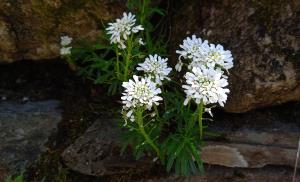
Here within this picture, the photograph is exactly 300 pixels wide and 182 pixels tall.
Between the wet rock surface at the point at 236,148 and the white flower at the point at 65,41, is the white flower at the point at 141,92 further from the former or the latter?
the white flower at the point at 65,41

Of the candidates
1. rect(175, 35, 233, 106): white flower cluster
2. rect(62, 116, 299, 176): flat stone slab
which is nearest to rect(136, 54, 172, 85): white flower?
rect(175, 35, 233, 106): white flower cluster

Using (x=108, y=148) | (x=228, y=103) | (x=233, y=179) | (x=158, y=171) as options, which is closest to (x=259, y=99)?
(x=228, y=103)

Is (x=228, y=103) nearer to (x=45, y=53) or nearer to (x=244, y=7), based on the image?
(x=244, y=7)

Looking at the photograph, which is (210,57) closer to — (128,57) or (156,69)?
(156,69)

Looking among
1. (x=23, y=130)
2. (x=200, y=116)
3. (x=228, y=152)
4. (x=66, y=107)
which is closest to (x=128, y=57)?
(x=200, y=116)

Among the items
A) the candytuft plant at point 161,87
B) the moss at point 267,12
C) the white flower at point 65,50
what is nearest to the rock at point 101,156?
the candytuft plant at point 161,87

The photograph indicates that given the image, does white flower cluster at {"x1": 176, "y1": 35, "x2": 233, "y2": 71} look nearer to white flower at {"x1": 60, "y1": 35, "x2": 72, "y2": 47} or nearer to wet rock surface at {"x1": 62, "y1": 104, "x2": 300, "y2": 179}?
wet rock surface at {"x1": 62, "y1": 104, "x2": 300, "y2": 179}
